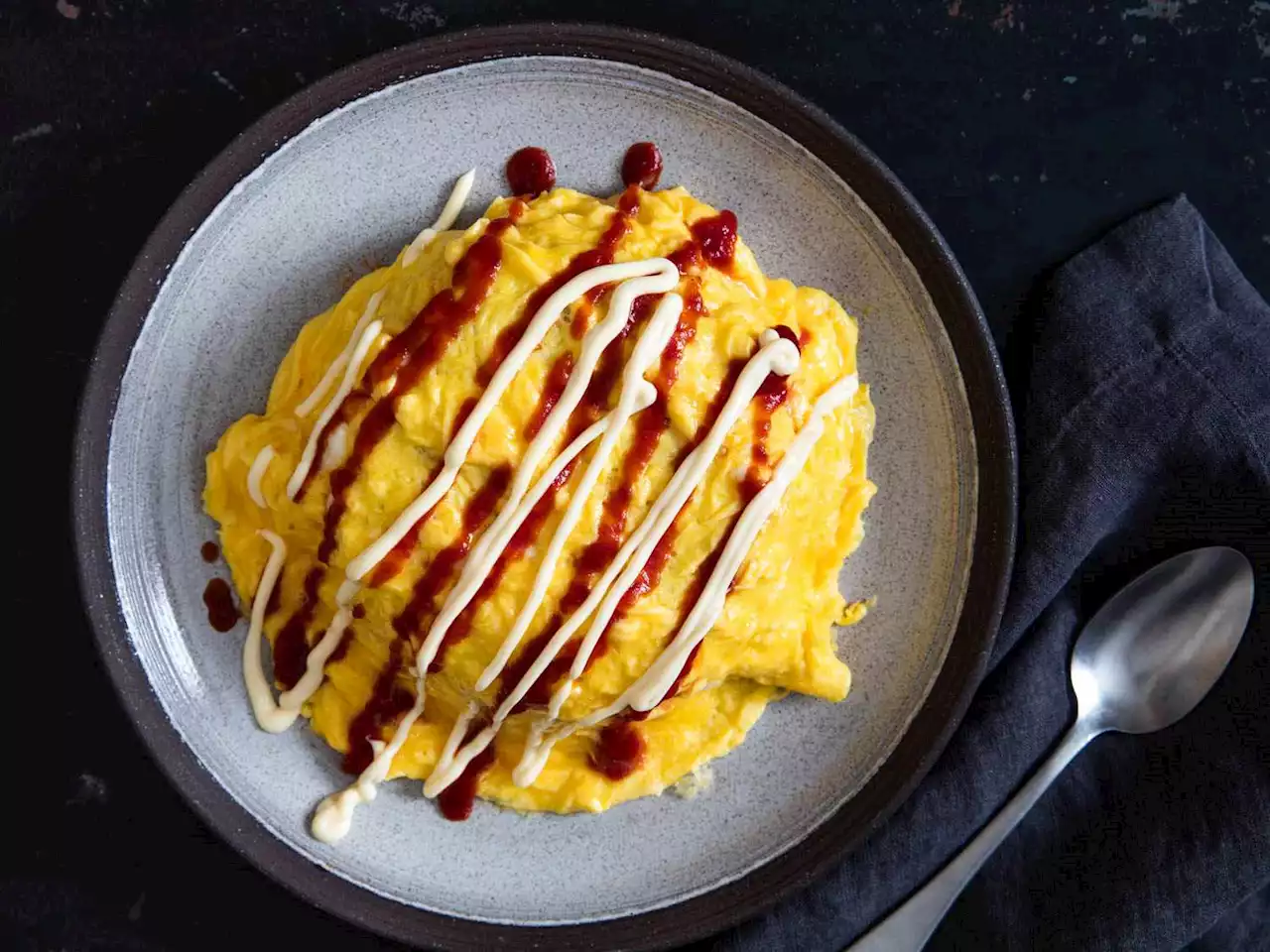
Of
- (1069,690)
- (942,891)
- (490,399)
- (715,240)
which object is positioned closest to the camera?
(490,399)

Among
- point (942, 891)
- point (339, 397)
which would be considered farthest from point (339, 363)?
point (942, 891)

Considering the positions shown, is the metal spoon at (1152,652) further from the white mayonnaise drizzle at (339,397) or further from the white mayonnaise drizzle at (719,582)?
the white mayonnaise drizzle at (339,397)

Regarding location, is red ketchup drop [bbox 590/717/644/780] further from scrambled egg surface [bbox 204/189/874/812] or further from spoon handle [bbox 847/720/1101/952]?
spoon handle [bbox 847/720/1101/952]

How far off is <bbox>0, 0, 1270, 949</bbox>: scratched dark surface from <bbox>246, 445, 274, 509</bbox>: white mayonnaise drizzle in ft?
2.16

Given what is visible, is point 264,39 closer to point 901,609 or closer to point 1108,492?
point 901,609

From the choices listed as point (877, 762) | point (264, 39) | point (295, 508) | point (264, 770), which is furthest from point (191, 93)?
point (877, 762)

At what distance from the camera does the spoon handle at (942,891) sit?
267 cm

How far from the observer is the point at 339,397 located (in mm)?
2258

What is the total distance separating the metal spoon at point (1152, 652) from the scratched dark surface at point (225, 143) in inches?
22.9

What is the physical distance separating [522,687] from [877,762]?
887mm

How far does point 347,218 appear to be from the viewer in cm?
253

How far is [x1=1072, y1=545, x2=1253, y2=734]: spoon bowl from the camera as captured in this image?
108 inches

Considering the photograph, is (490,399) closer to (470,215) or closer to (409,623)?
(409,623)

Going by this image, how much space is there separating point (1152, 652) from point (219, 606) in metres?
2.25
